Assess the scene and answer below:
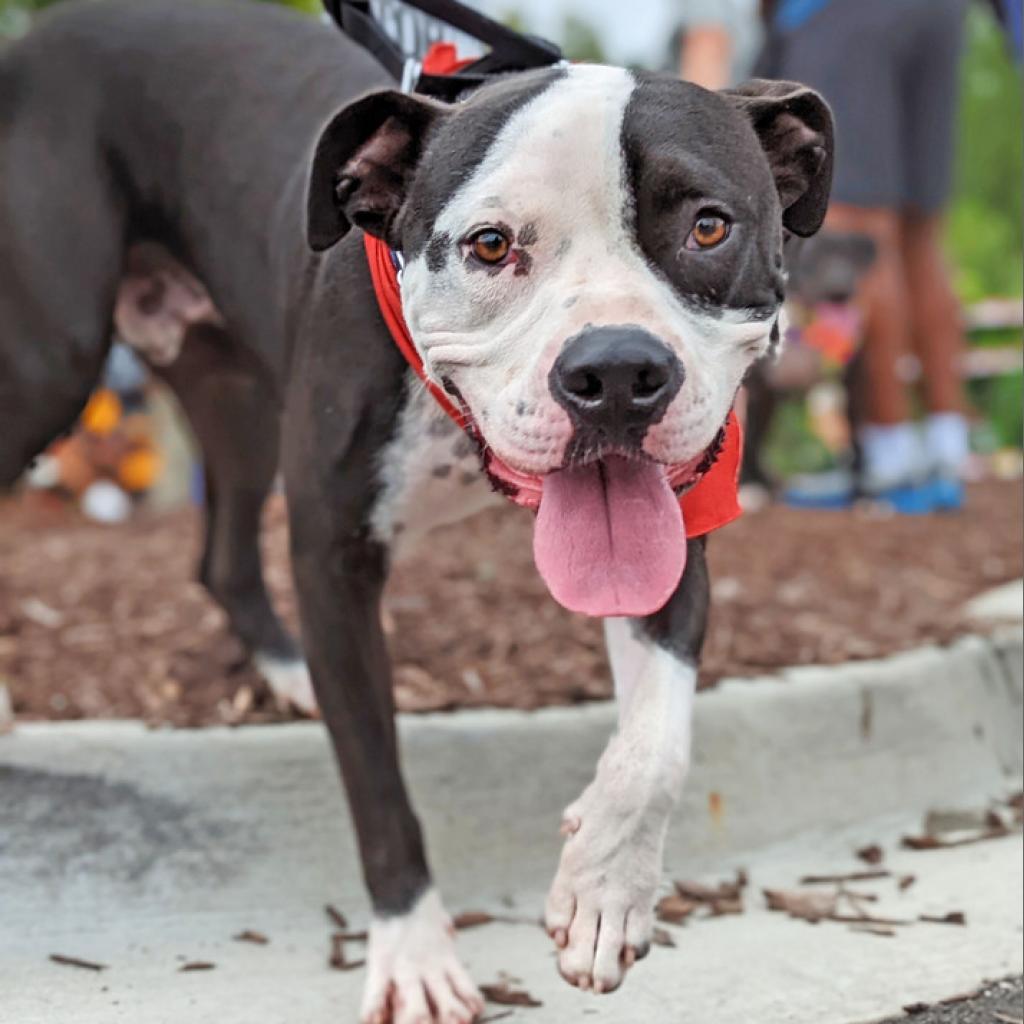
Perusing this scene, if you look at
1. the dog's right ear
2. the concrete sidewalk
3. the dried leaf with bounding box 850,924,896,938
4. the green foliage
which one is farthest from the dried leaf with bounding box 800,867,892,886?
the green foliage

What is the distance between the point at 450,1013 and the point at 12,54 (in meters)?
2.30

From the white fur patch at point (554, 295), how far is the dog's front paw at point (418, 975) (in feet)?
3.17

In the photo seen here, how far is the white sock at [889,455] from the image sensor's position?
6852mm

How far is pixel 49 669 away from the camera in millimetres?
4234

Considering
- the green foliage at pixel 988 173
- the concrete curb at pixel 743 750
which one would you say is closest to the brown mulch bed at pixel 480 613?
the concrete curb at pixel 743 750

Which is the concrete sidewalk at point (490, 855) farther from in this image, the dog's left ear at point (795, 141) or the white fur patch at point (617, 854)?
the dog's left ear at point (795, 141)

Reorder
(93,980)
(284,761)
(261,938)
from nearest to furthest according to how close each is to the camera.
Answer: (93,980) < (261,938) < (284,761)

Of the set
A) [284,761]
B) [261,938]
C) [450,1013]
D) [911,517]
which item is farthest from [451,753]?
[911,517]

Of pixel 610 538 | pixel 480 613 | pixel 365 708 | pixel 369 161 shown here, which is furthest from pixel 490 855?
pixel 369 161

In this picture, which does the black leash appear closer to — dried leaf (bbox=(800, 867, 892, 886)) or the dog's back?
the dog's back

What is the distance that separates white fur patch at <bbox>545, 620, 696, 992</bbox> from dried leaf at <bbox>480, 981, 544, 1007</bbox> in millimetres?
432

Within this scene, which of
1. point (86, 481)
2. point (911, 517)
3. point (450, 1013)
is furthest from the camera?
point (86, 481)

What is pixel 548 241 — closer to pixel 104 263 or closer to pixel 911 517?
pixel 104 263

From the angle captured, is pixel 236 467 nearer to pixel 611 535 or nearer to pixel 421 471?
pixel 421 471
